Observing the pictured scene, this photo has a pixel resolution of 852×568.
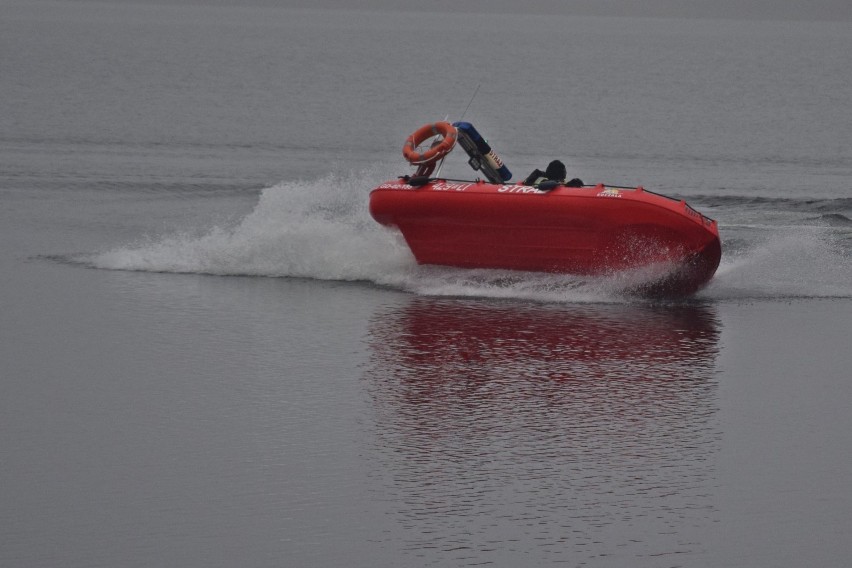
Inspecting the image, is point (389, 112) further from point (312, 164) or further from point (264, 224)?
point (264, 224)

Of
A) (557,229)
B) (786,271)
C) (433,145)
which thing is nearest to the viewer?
(557,229)

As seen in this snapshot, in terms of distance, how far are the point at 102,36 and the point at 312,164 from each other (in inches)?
3637

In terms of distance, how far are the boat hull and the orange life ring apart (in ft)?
1.29

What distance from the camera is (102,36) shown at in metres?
119

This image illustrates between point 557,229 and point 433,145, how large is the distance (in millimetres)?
2270

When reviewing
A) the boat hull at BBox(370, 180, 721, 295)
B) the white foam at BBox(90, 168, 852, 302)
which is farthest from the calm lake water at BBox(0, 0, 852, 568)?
the boat hull at BBox(370, 180, 721, 295)

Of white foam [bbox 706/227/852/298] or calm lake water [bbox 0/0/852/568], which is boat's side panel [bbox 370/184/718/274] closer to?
calm lake water [bbox 0/0/852/568]

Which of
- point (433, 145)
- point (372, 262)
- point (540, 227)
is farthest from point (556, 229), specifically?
point (372, 262)

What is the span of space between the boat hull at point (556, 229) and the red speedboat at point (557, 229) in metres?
0.01

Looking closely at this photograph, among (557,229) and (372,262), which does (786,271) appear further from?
(372,262)

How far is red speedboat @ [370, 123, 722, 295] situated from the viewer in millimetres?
15375

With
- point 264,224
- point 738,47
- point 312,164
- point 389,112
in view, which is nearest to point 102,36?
point 738,47

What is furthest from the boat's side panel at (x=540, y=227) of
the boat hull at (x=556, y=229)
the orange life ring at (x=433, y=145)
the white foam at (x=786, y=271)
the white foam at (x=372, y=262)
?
the white foam at (x=786, y=271)

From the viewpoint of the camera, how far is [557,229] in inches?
618
